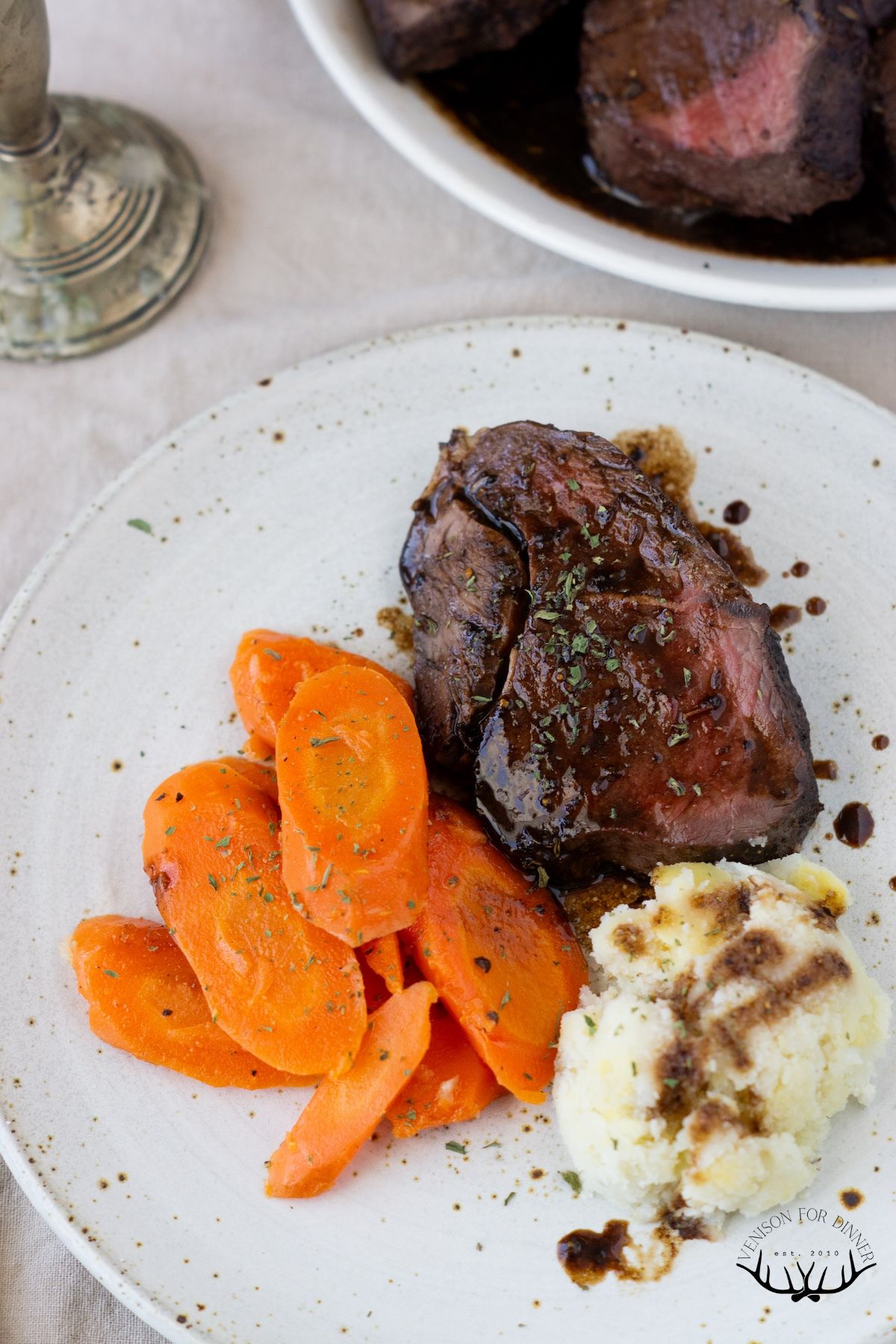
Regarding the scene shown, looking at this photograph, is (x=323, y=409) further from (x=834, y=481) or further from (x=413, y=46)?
(x=834, y=481)

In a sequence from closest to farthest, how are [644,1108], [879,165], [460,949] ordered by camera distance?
[644,1108] → [460,949] → [879,165]

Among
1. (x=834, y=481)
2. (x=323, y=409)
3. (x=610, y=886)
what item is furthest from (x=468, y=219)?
(x=610, y=886)

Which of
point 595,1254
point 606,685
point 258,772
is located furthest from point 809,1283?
point 258,772

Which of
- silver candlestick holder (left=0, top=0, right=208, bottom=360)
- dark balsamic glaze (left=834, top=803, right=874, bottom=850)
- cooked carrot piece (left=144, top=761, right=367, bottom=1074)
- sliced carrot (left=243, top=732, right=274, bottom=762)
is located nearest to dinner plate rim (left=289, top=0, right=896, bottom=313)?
silver candlestick holder (left=0, top=0, right=208, bottom=360)

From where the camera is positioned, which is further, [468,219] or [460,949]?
[468,219]

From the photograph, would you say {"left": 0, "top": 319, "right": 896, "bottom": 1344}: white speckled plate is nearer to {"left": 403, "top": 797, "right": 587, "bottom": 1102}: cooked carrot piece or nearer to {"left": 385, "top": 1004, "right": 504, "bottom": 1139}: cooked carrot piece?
{"left": 385, "top": 1004, "right": 504, "bottom": 1139}: cooked carrot piece

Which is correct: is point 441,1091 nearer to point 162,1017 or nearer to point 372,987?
point 372,987

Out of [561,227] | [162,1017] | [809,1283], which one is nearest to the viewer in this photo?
[809,1283]
